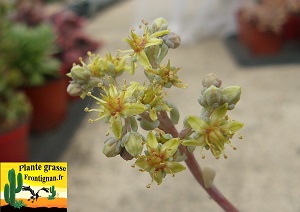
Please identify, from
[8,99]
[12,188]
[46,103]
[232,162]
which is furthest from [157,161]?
[46,103]

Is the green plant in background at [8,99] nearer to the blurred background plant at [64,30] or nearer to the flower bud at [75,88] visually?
the blurred background plant at [64,30]

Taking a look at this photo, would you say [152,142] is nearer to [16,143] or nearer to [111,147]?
[111,147]

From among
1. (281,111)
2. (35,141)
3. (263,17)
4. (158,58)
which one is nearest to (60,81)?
(35,141)

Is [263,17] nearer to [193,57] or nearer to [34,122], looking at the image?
[193,57]

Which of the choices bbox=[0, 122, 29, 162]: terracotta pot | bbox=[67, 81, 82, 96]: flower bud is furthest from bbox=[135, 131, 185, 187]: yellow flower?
bbox=[0, 122, 29, 162]: terracotta pot

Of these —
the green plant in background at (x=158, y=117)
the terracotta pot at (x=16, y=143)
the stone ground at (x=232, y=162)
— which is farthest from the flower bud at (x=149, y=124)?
the terracotta pot at (x=16, y=143)

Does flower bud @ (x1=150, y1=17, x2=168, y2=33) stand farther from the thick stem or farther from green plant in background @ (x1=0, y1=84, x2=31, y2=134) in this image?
green plant in background @ (x1=0, y1=84, x2=31, y2=134)

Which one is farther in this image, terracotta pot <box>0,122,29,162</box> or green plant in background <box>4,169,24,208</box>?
terracotta pot <box>0,122,29,162</box>
